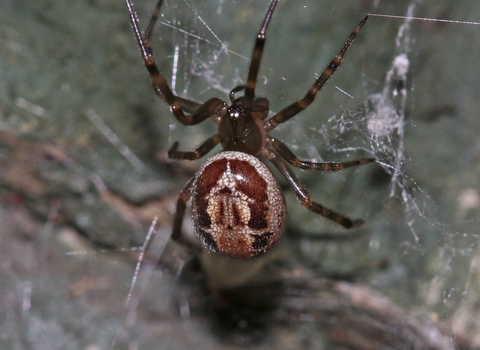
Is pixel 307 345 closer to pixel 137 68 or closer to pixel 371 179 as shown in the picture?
pixel 371 179

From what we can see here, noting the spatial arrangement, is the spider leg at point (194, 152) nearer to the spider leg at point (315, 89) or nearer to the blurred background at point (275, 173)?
the spider leg at point (315, 89)

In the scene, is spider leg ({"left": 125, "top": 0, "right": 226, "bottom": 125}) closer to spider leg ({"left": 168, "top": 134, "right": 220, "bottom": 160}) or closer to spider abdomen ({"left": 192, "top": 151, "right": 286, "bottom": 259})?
spider leg ({"left": 168, "top": 134, "right": 220, "bottom": 160})

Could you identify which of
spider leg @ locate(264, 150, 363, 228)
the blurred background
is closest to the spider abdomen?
spider leg @ locate(264, 150, 363, 228)

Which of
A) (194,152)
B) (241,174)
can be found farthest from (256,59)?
(194,152)

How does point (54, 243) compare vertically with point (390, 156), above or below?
below

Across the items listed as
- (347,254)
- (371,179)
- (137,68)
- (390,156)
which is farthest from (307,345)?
(137,68)

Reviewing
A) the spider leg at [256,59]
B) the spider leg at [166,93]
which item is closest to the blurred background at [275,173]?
the spider leg at [166,93]
